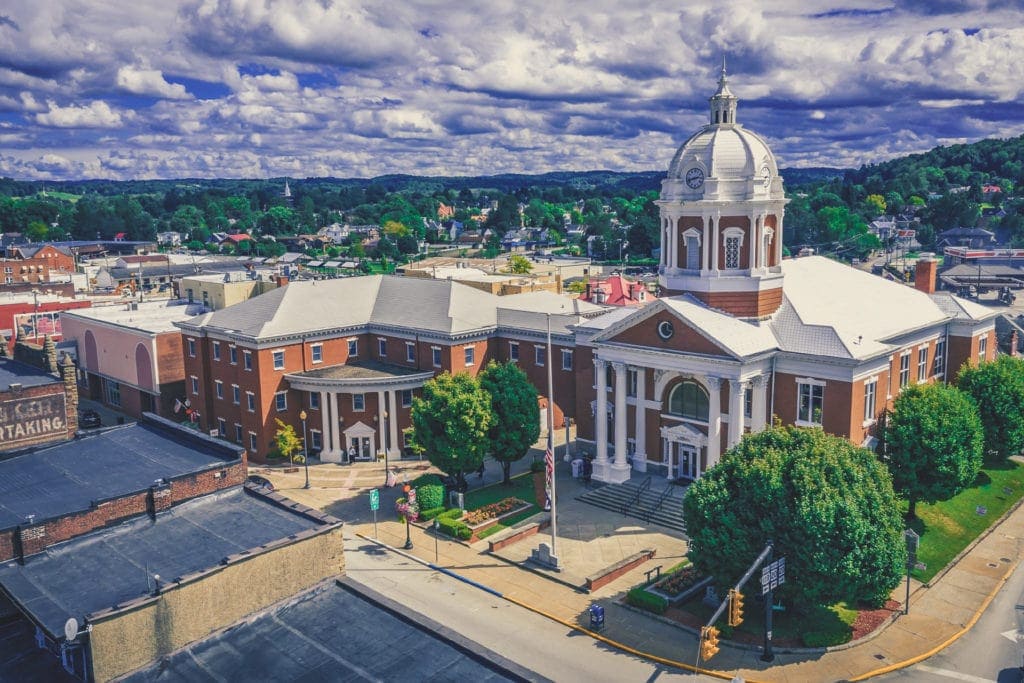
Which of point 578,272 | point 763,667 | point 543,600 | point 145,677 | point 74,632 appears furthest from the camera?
point 578,272

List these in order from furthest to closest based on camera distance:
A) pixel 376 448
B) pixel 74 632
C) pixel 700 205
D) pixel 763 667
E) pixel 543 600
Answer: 1. pixel 376 448
2. pixel 700 205
3. pixel 543 600
4. pixel 763 667
5. pixel 74 632

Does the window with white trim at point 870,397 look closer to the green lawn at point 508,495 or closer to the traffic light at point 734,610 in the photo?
the green lawn at point 508,495

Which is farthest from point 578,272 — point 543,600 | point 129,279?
point 543,600

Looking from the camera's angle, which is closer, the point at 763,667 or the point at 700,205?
the point at 763,667

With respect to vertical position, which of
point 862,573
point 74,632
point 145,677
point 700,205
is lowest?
point 862,573

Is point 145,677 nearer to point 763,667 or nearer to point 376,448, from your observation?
point 763,667

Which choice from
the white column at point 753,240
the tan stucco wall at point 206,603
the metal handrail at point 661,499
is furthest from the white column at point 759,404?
Answer: the tan stucco wall at point 206,603

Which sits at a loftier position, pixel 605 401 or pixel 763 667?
pixel 605 401

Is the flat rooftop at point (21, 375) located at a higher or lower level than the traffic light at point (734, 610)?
higher
